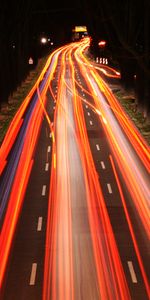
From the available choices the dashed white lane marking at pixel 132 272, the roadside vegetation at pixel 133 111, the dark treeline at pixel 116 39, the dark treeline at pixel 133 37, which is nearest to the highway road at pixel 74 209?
the dashed white lane marking at pixel 132 272

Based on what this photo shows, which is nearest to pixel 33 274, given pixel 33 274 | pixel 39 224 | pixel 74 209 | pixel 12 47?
pixel 33 274

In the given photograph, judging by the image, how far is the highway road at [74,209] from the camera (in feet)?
56.1

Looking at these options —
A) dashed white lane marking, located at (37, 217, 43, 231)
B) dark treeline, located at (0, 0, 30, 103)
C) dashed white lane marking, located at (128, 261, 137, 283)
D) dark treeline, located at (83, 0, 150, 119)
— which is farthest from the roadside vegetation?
dashed white lane marking, located at (128, 261, 137, 283)

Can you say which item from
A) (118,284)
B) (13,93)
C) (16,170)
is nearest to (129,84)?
(13,93)

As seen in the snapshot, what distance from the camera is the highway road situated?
1709 centimetres

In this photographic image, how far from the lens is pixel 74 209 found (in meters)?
23.7

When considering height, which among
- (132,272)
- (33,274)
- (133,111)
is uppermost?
(133,111)

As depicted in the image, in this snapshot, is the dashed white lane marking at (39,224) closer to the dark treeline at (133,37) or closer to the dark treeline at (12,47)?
the dark treeline at (133,37)

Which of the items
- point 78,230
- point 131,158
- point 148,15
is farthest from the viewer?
point 148,15

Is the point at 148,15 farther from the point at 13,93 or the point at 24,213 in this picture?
the point at 24,213

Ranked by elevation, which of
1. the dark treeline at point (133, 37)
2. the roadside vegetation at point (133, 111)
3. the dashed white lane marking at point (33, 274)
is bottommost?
the dashed white lane marking at point (33, 274)

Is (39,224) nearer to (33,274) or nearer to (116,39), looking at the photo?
(33,274)

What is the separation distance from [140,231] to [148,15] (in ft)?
92.2

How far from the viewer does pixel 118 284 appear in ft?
54.6
